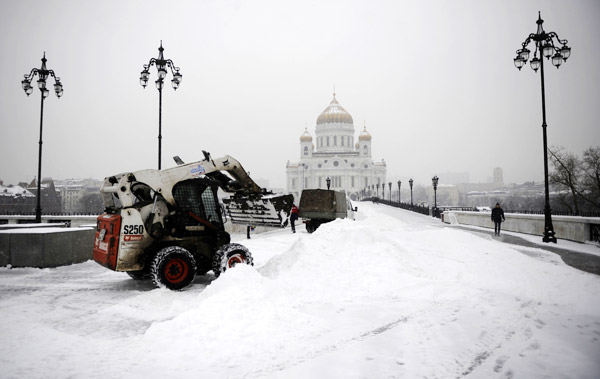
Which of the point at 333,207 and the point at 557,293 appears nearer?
the point at 557,293

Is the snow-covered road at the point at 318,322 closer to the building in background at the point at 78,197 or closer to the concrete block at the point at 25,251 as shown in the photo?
the concrete block at the point at 25,251

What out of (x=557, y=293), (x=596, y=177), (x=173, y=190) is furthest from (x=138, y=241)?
(x=596, y=177)

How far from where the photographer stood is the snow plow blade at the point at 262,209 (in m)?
9.52

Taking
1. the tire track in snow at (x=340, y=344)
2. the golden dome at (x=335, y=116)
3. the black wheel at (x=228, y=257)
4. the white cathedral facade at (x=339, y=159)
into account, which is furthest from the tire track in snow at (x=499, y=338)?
the golden dome at (x=335, y=116)

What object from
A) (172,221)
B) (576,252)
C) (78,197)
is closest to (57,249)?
(172,221)

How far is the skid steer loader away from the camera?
26.1 feet

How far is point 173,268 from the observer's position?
8188 millimetres

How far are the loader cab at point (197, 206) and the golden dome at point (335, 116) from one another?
456ft

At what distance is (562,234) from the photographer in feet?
61.5

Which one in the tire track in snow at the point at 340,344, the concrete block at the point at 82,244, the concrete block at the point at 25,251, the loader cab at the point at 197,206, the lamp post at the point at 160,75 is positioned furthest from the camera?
the lamp post at the point at 160,75

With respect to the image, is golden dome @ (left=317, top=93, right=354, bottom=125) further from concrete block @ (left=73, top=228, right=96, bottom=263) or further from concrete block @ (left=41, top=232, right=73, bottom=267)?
concrete block @ (left=41, top=232, right=73, bottom=267)

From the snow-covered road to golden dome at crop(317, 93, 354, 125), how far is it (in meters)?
138

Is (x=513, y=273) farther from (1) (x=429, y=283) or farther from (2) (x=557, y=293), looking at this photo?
(1) (x=429, y=283)

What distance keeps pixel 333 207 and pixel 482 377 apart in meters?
20.0
